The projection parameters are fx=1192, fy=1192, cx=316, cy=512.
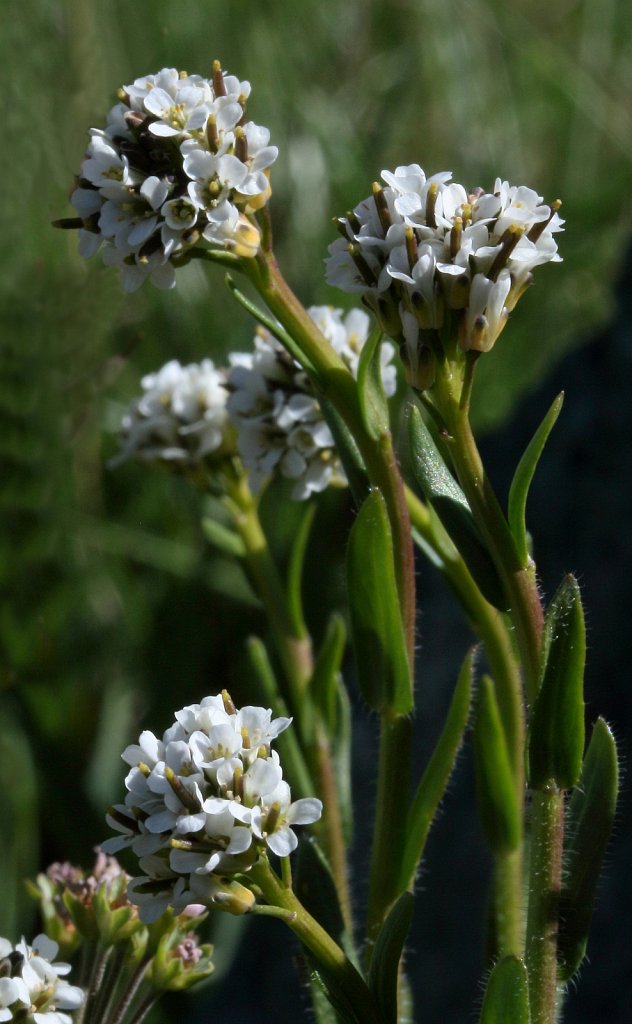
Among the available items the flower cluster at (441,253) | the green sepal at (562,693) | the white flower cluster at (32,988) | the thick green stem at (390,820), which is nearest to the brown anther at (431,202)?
the flower cluster at (441,253)

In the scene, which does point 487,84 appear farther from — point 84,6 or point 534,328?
point 84,6

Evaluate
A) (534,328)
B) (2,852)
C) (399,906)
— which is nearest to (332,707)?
(399,906)

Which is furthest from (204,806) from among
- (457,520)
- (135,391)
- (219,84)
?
(135,391)

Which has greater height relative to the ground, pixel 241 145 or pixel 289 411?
pixel 241 145

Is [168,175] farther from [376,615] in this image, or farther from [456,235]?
[376,615]

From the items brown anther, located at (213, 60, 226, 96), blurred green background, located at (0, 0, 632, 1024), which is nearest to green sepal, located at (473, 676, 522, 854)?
brown anther, located at (213, 60, 226, 96)

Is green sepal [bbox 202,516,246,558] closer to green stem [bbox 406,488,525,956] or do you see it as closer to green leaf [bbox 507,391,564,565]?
green stem [bbox 406,488,525,956]
